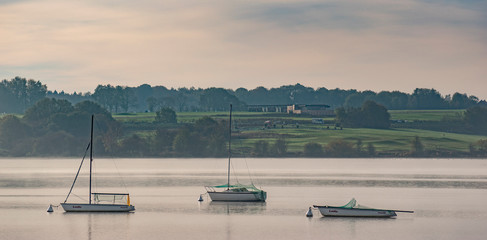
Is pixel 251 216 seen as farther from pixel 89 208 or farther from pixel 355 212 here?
pixel 89 208

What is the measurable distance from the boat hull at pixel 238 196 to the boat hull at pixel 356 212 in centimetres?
2051

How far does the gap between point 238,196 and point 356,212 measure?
25.6 meters

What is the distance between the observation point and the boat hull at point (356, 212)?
323 ft

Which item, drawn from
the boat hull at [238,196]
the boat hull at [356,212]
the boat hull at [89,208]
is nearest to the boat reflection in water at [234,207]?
the boat hull at [238,196]

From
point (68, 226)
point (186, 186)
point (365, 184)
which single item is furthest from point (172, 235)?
point (365, 184)

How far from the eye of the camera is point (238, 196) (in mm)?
119375

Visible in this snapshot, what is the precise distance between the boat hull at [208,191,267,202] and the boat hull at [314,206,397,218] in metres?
20.5

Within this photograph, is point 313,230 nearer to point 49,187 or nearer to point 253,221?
point 253,221

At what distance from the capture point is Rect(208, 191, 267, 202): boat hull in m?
118

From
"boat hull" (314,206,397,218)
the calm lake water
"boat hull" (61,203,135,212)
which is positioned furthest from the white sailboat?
"boat hull" (61,203,135,212)

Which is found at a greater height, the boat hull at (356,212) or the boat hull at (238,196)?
the boat hull at (238,196)

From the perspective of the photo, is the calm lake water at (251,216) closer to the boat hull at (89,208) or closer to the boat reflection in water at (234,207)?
the boat reflection in water at (234,207)

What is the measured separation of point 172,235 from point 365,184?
8793cm

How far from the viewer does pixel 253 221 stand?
318 feet
